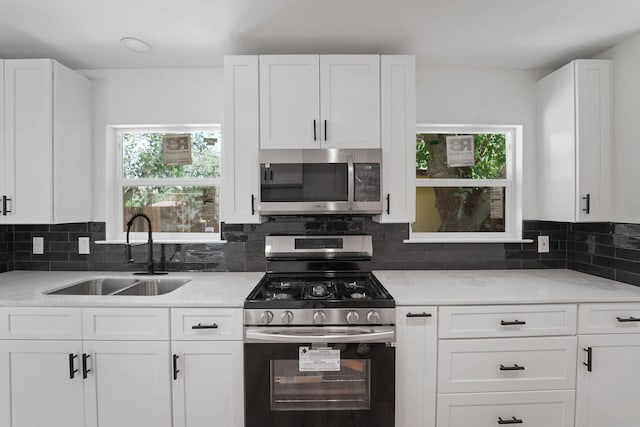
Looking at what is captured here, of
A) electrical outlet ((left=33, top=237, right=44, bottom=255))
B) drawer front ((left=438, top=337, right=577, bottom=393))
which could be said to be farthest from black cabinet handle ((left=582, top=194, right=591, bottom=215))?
electrical outlet ((left=33, top=237, right=44, bottom=255))

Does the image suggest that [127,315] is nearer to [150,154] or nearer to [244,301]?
[244,301]

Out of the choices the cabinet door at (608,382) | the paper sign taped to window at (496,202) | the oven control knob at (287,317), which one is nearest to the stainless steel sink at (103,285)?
the oven control knob at (287,317)

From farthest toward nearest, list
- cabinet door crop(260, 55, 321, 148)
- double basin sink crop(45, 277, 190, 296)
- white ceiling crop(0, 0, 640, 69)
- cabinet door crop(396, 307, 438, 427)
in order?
double basin sink crop(45, 277, 190, 296)
cabinet door crop(260, 55, 321, 148)
cabinet door crop(396, 307, 438, 427)
white ceiling crop(0, 0, 640, 69)

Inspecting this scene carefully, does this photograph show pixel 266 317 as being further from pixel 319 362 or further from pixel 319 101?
pixel 319 101

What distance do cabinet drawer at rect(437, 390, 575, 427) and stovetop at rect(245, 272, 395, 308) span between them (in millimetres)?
661

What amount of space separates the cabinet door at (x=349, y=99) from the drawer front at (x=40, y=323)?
171 centimetres

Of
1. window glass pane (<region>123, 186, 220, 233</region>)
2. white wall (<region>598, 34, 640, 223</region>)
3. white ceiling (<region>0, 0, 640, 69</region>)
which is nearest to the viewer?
white ceiling (<region>0, 0, 640, 69</region>)

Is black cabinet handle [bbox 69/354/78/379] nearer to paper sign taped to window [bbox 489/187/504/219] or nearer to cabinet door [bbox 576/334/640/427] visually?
cabinet door [bbox 576/334/640/427]

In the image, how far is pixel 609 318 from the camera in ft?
6.03

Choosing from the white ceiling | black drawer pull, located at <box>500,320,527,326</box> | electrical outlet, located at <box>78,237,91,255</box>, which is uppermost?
the white ceiling

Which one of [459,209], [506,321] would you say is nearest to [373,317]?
[506,321]

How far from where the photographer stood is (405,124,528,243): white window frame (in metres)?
2.53

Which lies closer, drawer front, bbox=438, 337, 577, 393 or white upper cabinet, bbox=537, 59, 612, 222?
drawer front, bbox=438, 337, 577, 393

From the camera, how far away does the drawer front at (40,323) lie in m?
1.78
